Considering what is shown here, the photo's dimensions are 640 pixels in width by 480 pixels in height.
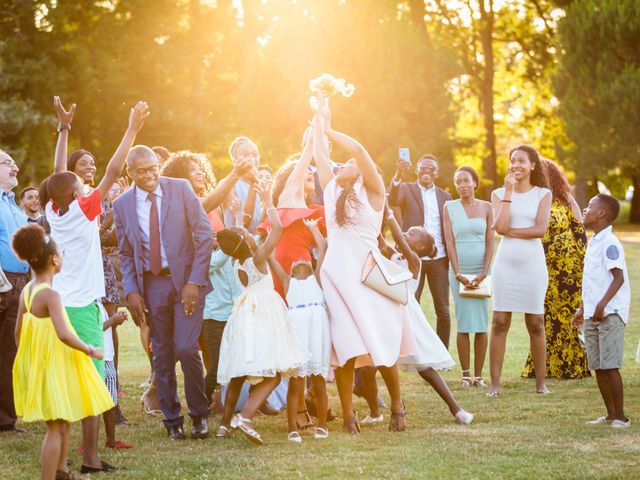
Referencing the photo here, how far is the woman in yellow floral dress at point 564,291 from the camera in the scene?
11391mm

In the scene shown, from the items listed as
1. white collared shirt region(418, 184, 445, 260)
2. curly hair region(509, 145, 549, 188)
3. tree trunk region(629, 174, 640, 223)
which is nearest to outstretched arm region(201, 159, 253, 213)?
curly hair region(509, 145, 549, 188)

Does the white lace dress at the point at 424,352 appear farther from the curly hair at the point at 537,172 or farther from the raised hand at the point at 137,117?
the raised hand at the point at 137,117

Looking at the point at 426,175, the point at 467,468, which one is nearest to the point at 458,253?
the point at 426,175

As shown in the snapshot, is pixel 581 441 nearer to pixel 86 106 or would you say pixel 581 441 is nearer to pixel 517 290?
pixel 517 290

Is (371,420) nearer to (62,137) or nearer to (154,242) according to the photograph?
(154,242)

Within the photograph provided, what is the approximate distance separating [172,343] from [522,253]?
12.1ft

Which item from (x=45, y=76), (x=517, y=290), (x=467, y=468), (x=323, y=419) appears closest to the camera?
(x=467, y=468)

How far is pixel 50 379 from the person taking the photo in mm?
6461

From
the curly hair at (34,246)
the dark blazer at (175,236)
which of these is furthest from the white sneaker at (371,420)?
the curly hair at (34,246)

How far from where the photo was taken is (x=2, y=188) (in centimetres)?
909

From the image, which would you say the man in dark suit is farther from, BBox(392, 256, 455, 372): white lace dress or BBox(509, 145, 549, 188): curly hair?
BBox(392, 256, 455, 372): white lace dress

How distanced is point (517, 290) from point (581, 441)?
2744mm

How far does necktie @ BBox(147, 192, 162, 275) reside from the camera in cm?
817

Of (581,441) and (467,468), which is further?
(581,441)
